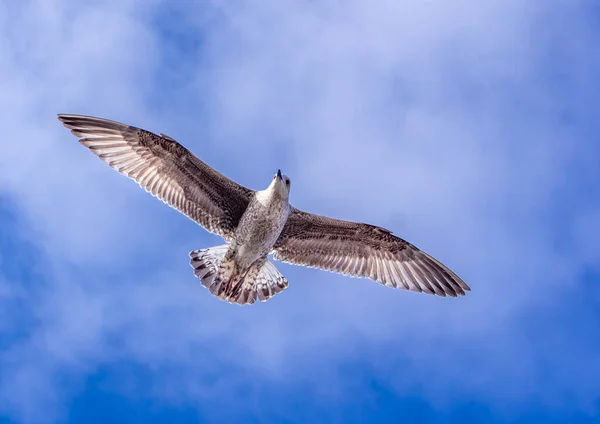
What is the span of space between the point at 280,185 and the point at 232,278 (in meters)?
1.80

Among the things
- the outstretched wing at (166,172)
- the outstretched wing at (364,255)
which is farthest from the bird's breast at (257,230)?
the outstretched wing at (364,255)

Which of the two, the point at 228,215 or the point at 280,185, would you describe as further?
the point at 228,215

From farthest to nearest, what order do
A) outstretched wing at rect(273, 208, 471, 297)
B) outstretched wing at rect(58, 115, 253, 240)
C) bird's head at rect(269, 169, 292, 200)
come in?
outstretched wing at rect(273, 208, 471, 297) → outstretched wing at rect(58, 115, 253, 240) → bird's head at rect(269, 169, 292, 200)

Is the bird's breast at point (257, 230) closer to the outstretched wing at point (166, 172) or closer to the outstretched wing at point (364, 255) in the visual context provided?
the outstretched wing at point (166, 172)

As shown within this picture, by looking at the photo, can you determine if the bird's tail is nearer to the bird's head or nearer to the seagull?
the seagull

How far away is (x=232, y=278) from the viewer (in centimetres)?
1181

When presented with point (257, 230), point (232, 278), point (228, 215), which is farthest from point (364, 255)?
point (228, 215)

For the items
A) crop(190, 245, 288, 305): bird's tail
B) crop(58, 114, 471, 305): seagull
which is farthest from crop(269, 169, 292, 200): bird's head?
crop(190, 245, 288, 305): bird's tail

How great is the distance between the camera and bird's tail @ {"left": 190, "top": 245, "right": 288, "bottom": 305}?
1170 centimetres

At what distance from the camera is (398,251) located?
41.7 ft

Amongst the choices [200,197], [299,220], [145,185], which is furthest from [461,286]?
[145,185]

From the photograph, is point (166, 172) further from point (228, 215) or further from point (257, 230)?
point (257, 230)

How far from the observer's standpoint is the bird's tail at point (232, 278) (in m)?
11.7

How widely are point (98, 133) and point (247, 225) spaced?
9.80 feet
